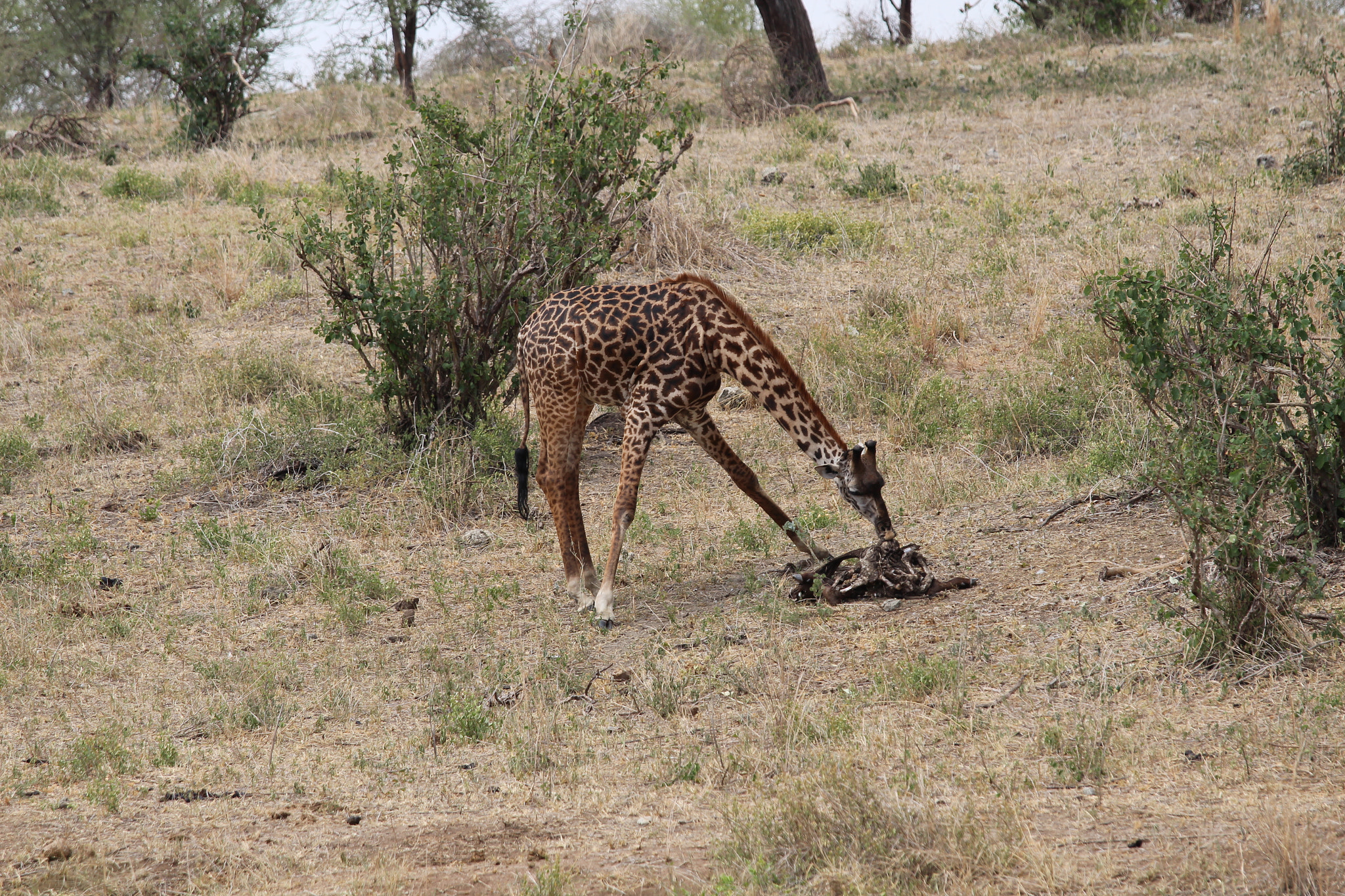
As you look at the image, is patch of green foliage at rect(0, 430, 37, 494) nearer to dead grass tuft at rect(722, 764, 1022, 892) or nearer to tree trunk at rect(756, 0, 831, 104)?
dead grass tuft at rect(722, 764, 1022, 892)

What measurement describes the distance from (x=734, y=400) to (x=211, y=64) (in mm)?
11939

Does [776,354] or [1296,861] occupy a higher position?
[776,354]

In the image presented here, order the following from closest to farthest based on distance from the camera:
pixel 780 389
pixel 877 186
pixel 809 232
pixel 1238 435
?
1. pixel 1238 435
2. pixel 780 389
3. pixel 809 232
4. pixel 877 186

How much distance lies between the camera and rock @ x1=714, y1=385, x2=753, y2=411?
10547mm

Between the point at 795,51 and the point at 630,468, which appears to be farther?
the point at 795,51

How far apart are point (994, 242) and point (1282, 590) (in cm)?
783

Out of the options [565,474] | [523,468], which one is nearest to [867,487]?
[565,474]

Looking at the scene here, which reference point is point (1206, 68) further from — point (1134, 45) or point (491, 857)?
point (491, 857)

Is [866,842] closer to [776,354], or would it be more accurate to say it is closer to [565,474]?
[776,354]

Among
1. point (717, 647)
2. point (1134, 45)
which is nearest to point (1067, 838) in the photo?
point (717, 647)

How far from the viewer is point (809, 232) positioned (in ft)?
44.7

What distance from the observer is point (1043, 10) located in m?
24.8

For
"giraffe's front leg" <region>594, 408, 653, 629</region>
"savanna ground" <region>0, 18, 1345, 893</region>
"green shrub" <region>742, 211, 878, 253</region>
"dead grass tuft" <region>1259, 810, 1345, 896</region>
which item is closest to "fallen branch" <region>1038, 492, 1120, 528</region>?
"savanna ground" <region>0, 18, 1345, 893</region>

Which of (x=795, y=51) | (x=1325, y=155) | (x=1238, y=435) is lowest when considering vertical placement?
(x=1238, y=435)
